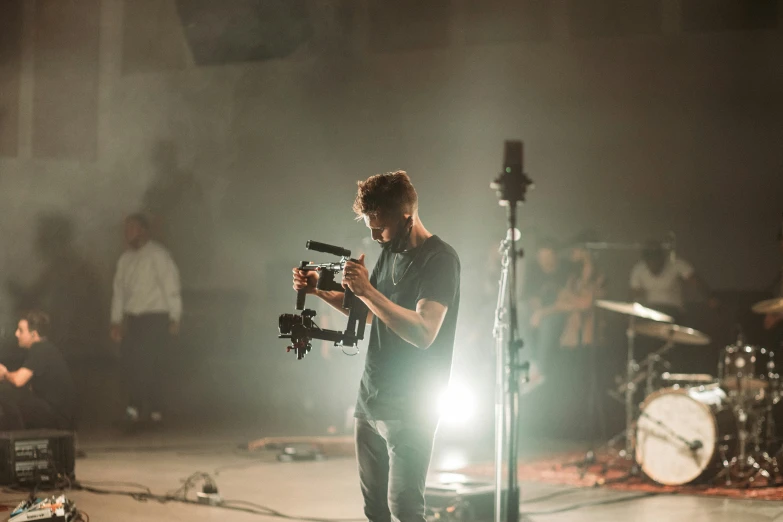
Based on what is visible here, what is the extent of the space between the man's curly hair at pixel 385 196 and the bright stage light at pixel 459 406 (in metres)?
5.05

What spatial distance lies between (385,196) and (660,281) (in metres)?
5.64

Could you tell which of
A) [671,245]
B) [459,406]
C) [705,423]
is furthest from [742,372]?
[459,406]

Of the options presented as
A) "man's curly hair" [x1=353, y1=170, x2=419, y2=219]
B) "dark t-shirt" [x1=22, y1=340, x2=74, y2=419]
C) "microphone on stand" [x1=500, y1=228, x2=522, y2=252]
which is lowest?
"dark t-shirt" [x1=22, y1=340, x2=74, y2=419]

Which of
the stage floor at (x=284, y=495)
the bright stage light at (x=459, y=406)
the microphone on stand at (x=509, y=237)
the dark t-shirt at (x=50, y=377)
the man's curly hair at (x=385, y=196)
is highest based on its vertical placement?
the man's curly hair at (x=385, y=196)

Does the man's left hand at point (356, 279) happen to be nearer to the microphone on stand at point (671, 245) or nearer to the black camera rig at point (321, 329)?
the black camera rig at point (321, 329)

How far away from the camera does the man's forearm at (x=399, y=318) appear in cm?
265

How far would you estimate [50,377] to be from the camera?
5953 mm

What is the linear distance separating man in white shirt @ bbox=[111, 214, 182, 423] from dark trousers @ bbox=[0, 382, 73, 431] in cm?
222

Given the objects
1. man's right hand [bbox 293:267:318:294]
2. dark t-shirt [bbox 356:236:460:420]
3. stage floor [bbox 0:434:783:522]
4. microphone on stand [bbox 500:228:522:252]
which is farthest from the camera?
stage floor [bbox 0:434:783:522]

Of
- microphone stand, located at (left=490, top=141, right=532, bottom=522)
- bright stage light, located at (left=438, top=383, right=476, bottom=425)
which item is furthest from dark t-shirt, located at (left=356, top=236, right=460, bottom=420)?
bright stage light, located at (left=438, top=383, right=476, bottom=425)

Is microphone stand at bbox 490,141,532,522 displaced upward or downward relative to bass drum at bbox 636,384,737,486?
upward

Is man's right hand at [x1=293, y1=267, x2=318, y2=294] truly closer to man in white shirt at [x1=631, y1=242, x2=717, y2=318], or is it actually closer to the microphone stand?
the microphone stand

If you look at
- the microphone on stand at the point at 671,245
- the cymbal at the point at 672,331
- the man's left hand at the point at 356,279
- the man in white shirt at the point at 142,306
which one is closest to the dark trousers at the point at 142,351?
the man in white shirt at the point at 142,306

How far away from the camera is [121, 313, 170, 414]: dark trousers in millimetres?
8469
